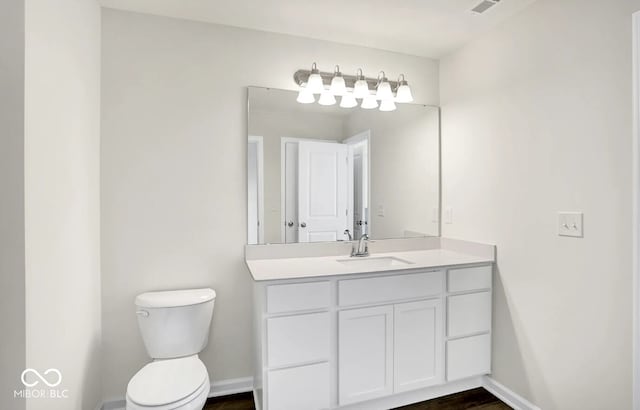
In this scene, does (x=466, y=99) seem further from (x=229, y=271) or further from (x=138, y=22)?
(x=138, y=22)

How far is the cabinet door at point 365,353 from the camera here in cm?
185

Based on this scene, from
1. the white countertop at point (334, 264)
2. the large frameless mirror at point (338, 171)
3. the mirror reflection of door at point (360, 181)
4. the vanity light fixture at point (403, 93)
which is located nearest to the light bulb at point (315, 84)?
the large frameless mirror at point (338, 171)

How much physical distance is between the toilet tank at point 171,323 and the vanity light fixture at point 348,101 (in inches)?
61.1

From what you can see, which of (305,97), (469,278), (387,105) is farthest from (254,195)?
(469,278)

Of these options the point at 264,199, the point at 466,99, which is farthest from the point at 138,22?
the point at 466,99

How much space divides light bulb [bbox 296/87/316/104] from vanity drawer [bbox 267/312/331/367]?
137cm

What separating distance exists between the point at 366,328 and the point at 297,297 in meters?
0.45

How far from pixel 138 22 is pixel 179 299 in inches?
64.6

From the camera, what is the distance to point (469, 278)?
7.05ft

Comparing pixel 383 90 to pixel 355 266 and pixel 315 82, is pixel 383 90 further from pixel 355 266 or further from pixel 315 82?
pixel 355 266

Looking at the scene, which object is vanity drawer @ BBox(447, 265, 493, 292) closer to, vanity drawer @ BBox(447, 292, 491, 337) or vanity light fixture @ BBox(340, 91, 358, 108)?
vanity drawer @ BBox(447, 292, 491, 337)

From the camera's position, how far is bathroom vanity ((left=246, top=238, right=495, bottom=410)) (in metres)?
1.75

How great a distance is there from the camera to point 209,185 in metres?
2.15
